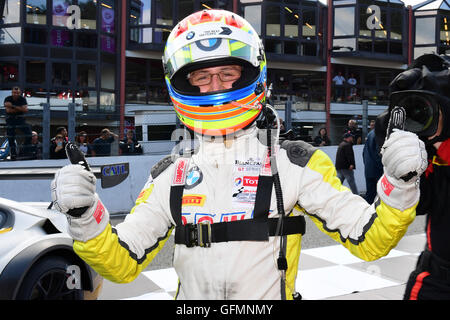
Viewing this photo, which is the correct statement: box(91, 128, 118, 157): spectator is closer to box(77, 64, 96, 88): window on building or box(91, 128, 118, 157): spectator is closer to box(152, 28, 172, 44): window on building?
box(77, 64, 96, 88): window on building

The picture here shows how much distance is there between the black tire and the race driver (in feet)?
5.66

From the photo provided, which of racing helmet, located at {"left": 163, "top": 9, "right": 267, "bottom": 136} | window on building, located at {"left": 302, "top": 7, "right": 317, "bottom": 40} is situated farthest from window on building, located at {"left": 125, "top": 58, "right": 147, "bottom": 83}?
racing helmet, located at {"left": 163, "top": 9, "right": 267, "bottom": 136}

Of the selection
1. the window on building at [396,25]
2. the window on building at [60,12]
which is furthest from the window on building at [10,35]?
the window on building at [396,25]

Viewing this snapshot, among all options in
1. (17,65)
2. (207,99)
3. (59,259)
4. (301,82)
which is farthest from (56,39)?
(207,99)

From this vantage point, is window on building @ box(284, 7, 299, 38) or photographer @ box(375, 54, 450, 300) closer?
photographer @ box(375, 54, 450, 300)

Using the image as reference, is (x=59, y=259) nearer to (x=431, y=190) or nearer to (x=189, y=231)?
(x=189, y=231)

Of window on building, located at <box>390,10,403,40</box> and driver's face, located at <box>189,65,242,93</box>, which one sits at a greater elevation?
window on building, located at <box>390,10,403,40</box>

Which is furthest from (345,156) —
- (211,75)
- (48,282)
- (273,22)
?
(273,22)

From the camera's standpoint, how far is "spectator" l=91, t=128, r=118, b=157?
8836mm

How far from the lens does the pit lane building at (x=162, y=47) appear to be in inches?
690

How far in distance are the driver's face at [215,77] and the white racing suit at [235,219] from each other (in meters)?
0.21

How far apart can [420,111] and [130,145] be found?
8.12 m

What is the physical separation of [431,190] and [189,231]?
1087mm

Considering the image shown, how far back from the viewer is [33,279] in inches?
121
